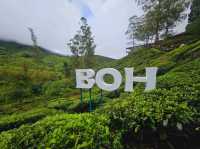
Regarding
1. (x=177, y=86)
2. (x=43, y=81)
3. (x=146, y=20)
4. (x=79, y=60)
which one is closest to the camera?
(x=177, y=86)

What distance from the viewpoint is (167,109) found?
15.4ft

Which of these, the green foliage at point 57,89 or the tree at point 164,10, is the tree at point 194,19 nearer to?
the tree at point 164,10

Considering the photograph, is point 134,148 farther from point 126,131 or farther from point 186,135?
point 186,135

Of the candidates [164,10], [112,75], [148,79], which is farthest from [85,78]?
[164,10]

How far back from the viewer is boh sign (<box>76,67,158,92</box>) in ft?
27.2

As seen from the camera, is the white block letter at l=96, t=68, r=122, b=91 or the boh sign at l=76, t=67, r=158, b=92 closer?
the boh sign at l=76, t=67, r=158, b=92

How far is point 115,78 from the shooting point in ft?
30.9

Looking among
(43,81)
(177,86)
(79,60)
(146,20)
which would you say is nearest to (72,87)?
(79,60)

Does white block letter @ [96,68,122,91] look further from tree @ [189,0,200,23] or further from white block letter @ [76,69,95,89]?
tree @ [189,0,200,23]

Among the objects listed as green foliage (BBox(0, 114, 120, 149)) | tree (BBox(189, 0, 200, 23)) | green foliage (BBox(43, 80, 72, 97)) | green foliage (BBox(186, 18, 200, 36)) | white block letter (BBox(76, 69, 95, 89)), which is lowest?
green foliage (BBox(43, 80, 72, 97))

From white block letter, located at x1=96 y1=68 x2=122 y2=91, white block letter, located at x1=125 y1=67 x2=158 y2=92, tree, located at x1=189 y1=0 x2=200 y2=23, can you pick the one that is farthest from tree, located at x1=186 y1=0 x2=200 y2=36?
white block letter, located at x1=96 y1=68 x2=122 y2=91

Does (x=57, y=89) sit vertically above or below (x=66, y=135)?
below

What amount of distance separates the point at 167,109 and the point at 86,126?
1.76 meters

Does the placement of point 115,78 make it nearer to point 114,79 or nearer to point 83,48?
point 114,79
